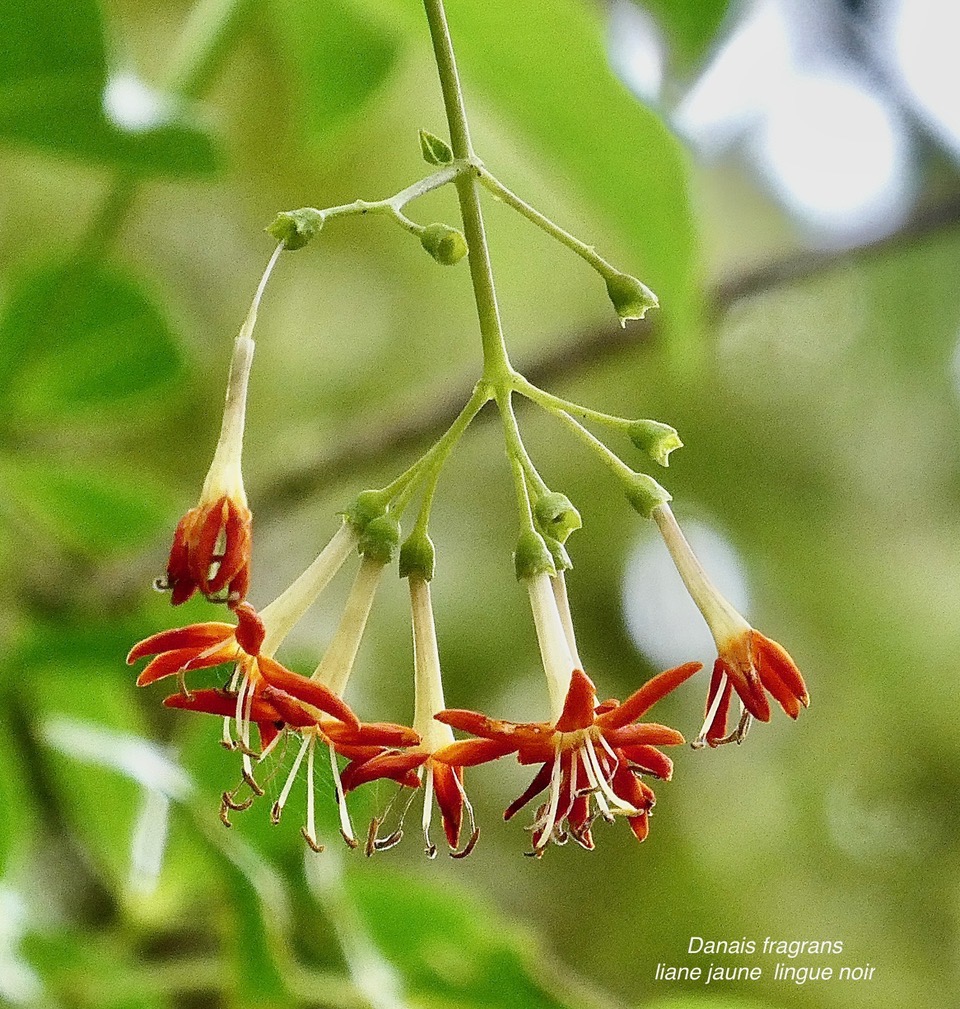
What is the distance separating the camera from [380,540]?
40cm

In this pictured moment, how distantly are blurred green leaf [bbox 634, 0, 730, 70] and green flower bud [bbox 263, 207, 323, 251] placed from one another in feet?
1.04

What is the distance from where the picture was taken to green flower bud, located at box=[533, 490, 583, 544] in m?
0.40

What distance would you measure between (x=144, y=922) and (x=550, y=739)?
26.5 inches

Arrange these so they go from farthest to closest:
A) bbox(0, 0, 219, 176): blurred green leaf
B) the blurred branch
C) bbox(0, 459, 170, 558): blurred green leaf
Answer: the blurred branch, bbox(0, 459, 170, 558): blurred green leaf, bbox(0, 0, 219, 176): blurred green leaf

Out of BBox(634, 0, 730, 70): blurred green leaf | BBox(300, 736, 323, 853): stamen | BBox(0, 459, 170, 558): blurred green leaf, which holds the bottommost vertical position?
BBox(300, 736, 323, 853): stamen

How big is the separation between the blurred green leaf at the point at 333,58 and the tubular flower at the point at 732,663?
1.86 feet

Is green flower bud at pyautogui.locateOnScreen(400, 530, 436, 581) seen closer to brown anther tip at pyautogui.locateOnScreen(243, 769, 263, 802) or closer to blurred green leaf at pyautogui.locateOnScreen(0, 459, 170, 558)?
brown anther tip at pyautogui.locateOnScreen(243, 769, 263, 802)

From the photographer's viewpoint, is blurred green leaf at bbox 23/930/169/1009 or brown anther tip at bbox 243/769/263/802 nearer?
brown anther tip at bbox 243/769/263/802

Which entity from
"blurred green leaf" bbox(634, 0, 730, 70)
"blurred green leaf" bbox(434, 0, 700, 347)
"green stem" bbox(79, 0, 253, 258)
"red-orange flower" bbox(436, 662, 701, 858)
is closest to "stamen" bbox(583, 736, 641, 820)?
"red-orange flower" bbox(436, 662, 701, 858)

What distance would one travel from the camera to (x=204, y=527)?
0.35m

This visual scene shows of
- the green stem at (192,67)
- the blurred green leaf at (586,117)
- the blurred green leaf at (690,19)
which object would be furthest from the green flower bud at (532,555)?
the green stem at (192,67)

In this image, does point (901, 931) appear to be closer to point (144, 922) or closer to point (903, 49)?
point (144, 922)

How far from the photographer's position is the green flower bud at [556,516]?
40 cm

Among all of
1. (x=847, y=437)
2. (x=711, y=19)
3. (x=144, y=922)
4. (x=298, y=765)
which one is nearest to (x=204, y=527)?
(x=298, y=765)
